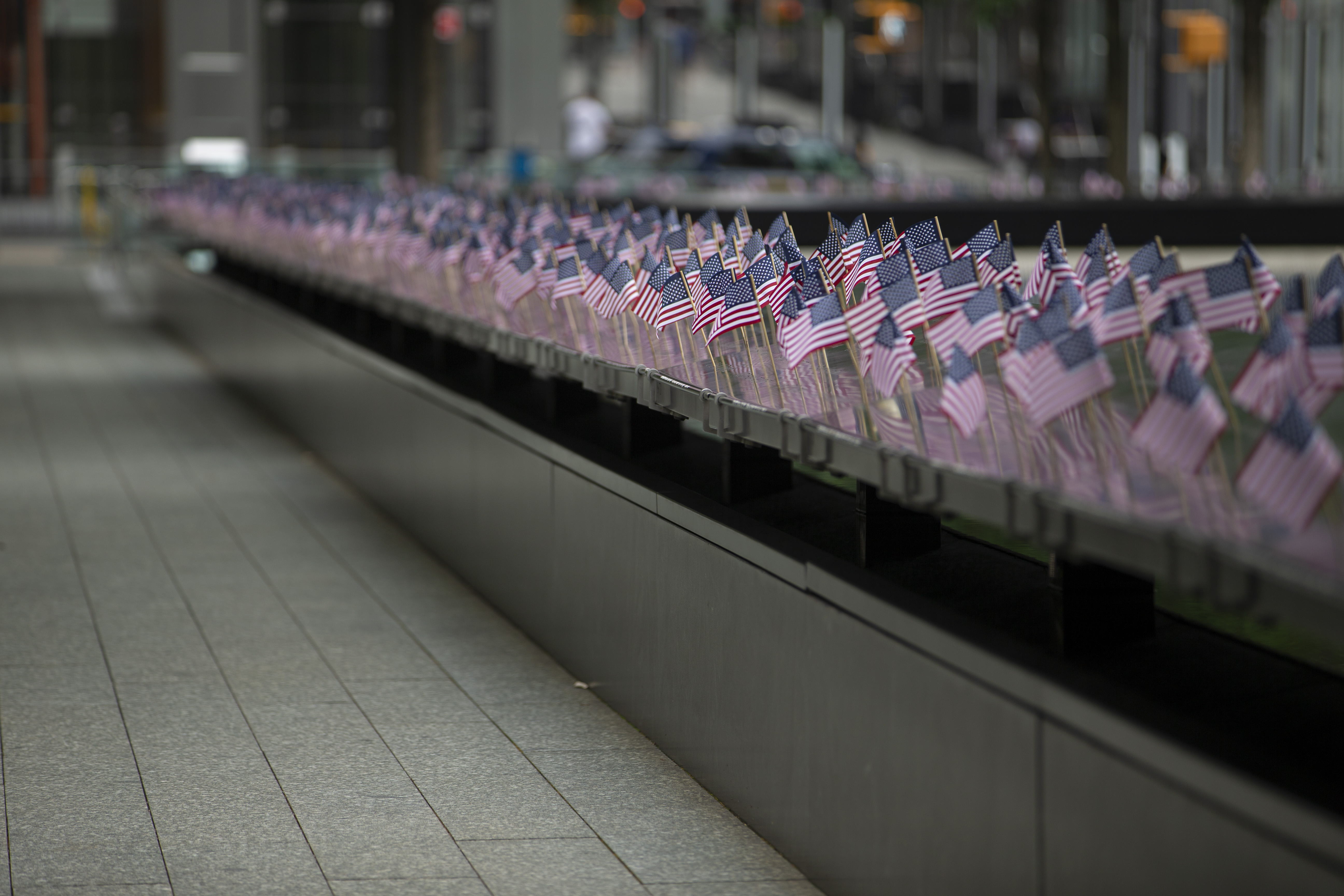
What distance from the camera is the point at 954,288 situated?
5.39m

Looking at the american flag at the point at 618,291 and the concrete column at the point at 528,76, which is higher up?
the concrete column at the point at 528,76

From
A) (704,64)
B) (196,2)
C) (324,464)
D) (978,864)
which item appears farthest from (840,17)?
(978,864)

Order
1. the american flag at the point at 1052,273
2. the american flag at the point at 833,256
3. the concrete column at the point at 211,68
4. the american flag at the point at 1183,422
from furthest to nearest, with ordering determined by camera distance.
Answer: the concrete column at the point at 211,68, the american flag at the point at 833,256, the american flag at the point at 1052,273, the american flag at the point at 1183,422

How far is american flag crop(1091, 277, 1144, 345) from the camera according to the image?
467cm

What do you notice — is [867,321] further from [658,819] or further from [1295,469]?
[1295,469]

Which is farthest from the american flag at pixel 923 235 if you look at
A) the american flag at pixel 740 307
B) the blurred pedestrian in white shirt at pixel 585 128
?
the blurred pedestrian in white shirt at pixel 585 128

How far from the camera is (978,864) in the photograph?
4215 mm

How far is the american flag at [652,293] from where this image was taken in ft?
22.7

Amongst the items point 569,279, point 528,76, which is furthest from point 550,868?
point 528,76

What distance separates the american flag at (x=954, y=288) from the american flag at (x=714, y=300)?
3.30 feet

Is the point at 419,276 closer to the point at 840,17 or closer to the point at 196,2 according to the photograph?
the point at 196,2

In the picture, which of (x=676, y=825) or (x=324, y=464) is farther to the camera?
(x=324, y=464)

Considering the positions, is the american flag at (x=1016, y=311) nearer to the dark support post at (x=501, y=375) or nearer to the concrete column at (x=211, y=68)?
the dark support post at (x=501, y=375)

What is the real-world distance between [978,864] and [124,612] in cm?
533
